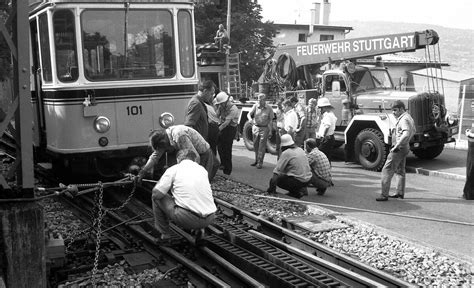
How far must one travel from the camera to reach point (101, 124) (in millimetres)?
7664

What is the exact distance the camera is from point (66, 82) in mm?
7543

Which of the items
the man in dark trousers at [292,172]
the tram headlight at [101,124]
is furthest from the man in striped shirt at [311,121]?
the tram headlight at [101,124]

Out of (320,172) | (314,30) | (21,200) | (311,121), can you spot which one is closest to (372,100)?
(311,121)

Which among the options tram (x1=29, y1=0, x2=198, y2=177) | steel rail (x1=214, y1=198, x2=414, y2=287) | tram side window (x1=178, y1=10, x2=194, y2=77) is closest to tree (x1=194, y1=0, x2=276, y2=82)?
Answer: tram side window (x1=178, y1=10, x2=194, y2=77)

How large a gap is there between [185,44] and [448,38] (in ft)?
432

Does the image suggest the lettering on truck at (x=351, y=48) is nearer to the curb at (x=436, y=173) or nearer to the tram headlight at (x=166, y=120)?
the curb at (x=436, y=173)

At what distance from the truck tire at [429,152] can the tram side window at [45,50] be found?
9.52m

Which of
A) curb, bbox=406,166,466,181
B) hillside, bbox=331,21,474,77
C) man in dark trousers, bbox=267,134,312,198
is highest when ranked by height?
hillside, bbox=331,21,474,77

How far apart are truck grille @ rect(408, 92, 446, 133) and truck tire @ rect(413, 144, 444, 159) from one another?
89cm

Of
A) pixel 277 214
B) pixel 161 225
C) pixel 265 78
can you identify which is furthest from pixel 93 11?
pixel 265 78

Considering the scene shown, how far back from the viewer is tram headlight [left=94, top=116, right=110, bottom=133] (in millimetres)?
7632

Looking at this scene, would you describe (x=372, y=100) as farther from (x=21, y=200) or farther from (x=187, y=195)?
(x=21, y=200)

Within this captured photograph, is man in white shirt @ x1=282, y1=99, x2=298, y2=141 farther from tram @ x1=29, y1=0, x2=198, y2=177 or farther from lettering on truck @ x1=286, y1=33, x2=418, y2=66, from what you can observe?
tram @ x1=29, y1=0, x2=198, y2=177

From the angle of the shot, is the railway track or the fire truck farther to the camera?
the fire truck
